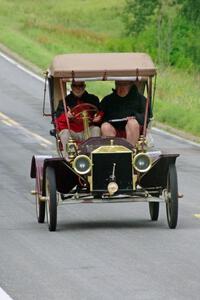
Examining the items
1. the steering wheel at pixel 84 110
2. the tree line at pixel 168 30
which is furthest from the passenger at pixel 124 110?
the tree line at pixel 168 30

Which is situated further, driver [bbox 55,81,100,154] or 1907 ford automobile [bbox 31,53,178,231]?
driver [bbox 55,81,100,154]

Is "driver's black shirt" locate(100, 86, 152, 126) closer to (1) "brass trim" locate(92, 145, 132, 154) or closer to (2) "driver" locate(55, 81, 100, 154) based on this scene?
(2) "driver" locate(55, 81, 100, 154)

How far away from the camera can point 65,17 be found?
8206 cm

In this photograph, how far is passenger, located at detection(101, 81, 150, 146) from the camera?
1573cm

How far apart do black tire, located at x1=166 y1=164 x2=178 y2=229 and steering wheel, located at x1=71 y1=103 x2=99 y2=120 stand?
143 centimetres

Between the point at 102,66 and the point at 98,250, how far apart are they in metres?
3.63

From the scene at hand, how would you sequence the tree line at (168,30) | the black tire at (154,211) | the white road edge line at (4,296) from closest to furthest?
the white road edge line at (4,296)
the black tire at (154,211)
the tree line at (168,30)

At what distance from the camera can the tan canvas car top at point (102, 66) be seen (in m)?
15.7

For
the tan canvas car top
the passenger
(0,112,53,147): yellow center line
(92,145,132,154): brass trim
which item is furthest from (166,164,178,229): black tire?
(0,112,53,147): yellow center line

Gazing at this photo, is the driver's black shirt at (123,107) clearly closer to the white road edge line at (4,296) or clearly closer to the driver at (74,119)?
the driver at (74,119)

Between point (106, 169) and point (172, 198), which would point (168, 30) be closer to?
point (106, 169)

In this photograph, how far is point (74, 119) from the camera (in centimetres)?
1594

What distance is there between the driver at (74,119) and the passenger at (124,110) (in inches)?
5.8

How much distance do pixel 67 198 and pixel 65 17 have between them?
6738 cm
